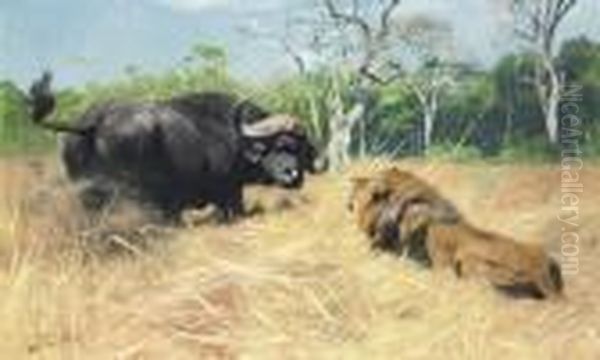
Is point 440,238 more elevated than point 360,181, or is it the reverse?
point 360,181

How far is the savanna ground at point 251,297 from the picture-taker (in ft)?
22.1

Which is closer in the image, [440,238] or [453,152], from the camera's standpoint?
[440,238]

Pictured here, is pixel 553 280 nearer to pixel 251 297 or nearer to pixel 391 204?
pixel 391 204

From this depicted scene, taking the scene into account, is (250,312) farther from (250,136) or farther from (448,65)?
(448,65)

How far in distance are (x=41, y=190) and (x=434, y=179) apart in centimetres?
189

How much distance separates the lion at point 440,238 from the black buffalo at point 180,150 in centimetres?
132

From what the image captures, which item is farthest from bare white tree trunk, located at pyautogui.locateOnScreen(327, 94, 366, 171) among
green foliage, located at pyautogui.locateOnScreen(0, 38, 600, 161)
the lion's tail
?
the lion's tail

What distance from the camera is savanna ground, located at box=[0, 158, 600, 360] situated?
22.1 ft

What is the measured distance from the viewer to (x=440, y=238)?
324 inches

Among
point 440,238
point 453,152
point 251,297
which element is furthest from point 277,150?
point 251,297

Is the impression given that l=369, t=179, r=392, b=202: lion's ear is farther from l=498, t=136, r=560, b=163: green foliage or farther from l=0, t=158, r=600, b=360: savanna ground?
l=498, t=136, r=560, b=163: green foliage

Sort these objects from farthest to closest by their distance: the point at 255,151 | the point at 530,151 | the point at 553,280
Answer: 1. the point at 530,151
2. the point at 255,151
3. the point at 553,280

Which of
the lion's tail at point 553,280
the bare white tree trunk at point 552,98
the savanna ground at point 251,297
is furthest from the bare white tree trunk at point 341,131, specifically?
the lion's tail at point 553,280

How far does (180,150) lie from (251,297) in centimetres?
312
